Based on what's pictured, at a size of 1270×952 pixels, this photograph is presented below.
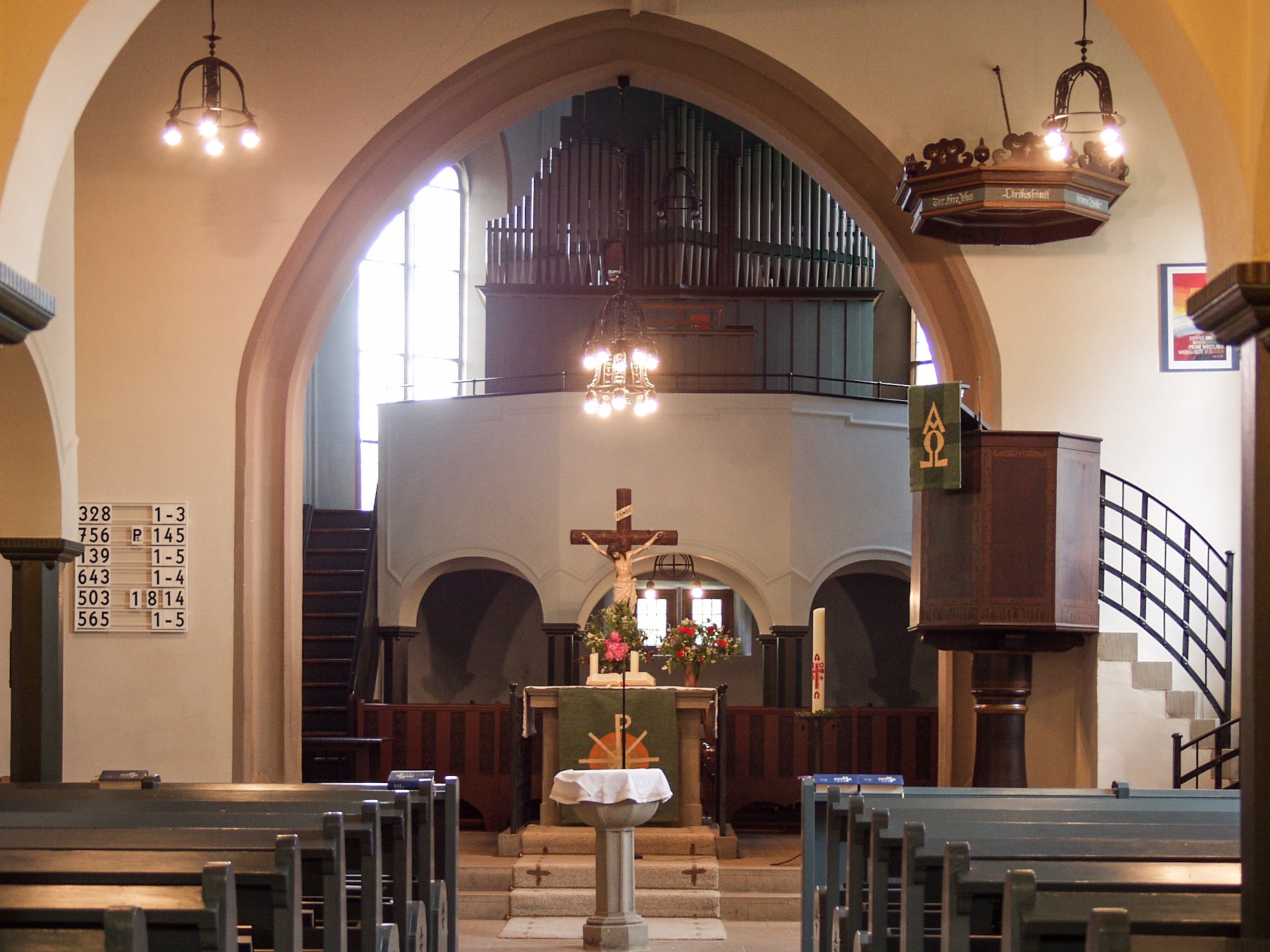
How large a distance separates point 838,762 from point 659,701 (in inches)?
109

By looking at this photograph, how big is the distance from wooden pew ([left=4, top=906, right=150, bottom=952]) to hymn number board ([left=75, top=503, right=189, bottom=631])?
6.02 metres

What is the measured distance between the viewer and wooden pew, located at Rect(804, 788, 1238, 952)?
4988 mm

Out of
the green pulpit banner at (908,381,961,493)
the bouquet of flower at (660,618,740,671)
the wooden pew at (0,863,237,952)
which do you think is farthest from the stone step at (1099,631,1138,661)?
the wooden pew at (0,863,237,952)

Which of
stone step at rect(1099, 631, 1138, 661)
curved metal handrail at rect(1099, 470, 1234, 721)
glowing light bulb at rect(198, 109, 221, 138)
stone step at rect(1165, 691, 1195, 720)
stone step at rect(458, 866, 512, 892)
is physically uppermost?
glowing light bulb at rect(198, 109, 221, 138)

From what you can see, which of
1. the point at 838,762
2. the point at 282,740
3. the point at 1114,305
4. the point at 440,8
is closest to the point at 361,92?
the point at 440,8

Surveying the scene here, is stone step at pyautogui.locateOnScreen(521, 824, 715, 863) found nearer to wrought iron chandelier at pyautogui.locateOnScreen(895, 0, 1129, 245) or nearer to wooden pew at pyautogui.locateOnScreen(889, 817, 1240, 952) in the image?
wrought iron chandelier at pyautogui.locateOnScreen(895, 0, 1129, 245)

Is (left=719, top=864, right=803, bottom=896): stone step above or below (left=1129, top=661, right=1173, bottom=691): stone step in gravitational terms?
below

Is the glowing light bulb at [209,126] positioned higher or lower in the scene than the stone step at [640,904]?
higher

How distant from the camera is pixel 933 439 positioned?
7.31 meters

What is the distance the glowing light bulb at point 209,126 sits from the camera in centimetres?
798

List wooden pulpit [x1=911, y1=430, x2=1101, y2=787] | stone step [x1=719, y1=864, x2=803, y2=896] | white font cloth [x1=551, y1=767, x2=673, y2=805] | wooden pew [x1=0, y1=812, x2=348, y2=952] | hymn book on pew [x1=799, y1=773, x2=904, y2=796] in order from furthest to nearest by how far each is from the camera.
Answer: stone step [x1=719, y1=864, x2=803, y2=896]
white font cloth [x1=551, y1=767, x2=673, y2=805]
wooden pulpit [x1=911, y1=430, x2=1101, y2=787]
hymn book on pew [x1=799, y1=773, x2=904, y2=796]
wooden pew [x1=0, y1=812, x2=348, y2=952]

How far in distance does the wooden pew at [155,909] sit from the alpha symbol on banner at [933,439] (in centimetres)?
451

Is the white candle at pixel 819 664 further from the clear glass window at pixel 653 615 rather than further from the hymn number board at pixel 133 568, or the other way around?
the clear glass window at pixel 653 615

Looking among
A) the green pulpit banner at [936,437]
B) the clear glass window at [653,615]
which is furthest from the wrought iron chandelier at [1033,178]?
the clear glass window at [653,615]
